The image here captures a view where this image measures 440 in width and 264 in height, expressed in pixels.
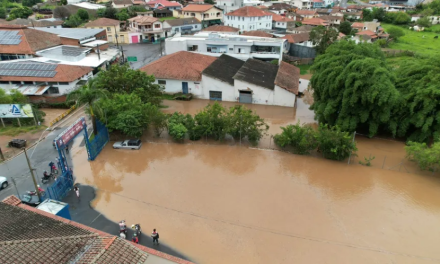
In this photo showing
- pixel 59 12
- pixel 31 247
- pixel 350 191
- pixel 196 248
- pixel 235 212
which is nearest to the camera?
pixel 31 247

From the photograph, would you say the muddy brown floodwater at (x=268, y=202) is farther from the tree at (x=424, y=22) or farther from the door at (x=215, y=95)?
the tree at (x=424, y=22)

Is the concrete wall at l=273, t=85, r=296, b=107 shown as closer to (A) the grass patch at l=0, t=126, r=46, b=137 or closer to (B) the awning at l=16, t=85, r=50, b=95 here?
(A) the grass patch at l=0, t=126, r=46, b=137

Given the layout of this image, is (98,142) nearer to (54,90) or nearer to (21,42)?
(54,90)

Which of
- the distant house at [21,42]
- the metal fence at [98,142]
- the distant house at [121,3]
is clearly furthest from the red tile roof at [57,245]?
the distant house at [121,3]

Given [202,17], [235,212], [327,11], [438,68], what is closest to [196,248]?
[235,212]

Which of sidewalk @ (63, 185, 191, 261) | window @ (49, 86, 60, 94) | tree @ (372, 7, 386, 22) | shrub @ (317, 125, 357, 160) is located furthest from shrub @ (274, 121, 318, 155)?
tree @ (372, 7, 386, 22)

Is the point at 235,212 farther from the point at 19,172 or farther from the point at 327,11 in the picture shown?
the point at 327,11
